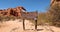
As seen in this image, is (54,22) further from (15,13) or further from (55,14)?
(15,13)

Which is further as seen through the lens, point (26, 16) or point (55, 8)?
point (55, 8)

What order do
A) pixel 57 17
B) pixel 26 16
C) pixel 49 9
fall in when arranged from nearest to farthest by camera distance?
1. pixel 26 16
2. pixel 57 17
3. pixel 49 9

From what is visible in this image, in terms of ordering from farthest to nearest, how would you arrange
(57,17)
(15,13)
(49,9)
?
1. (15,13)
2. (49,9)
3. (57,17)

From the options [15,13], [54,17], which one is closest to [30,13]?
[54,17]

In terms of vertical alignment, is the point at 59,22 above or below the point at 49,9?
below

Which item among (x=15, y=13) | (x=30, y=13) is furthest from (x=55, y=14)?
(x=15, y=13)

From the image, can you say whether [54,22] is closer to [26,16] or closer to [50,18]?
[50,18]

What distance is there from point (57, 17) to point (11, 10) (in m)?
105

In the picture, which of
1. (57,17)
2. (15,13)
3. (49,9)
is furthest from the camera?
(15,13)

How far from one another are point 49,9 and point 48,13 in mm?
820

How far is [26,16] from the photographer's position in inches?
886

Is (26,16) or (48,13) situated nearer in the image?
(26,16)

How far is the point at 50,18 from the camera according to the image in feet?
95.5

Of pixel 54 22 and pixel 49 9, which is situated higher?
pixel 49 9
